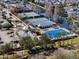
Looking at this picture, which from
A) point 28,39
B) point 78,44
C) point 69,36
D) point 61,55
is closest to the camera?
point 61,55

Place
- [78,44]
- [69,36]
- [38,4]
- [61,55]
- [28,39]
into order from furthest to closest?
[38,4]
[69,36]
[78,44]
[28,39]
[61,55]

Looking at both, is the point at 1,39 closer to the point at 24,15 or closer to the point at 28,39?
the point at 28,39

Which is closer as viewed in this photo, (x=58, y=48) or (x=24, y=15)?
(x=58, y=48)

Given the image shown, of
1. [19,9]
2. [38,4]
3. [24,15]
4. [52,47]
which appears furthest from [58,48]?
[38,4]

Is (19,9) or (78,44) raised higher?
(19,9)

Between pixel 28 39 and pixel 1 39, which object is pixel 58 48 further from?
pixel 1 39

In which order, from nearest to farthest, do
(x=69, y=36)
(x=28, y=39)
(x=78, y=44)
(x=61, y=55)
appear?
(x=61, y=55) < (x=28, y=39) < (x=78, y=44) < (x=69, y=36)

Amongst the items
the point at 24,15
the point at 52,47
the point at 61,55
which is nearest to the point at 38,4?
the point at 24,15

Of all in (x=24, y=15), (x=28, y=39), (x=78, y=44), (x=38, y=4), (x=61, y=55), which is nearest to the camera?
(x=61, y=55)

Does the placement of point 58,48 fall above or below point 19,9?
below
